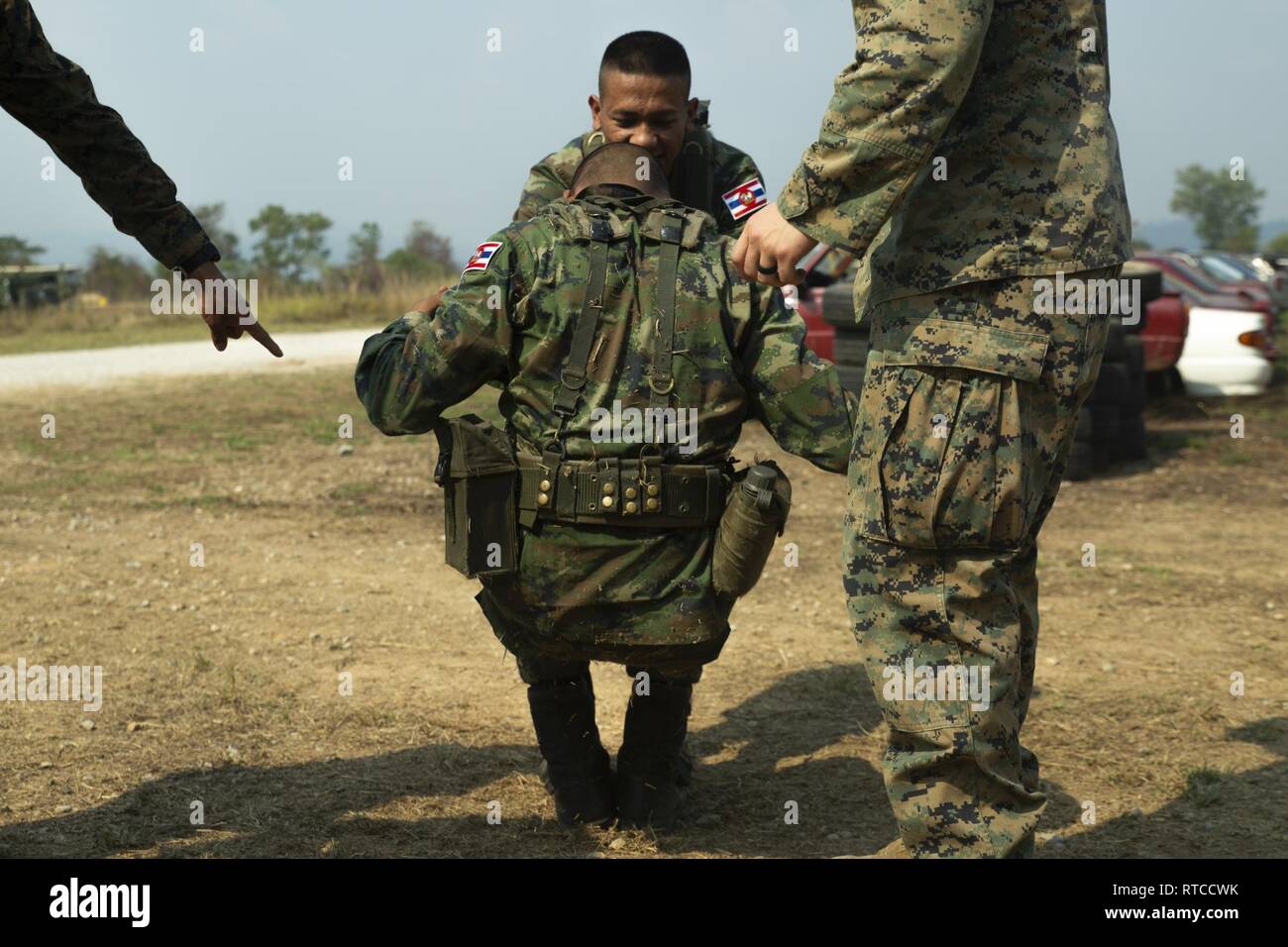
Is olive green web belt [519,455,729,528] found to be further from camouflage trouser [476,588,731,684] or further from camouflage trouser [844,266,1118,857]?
camouflage trouser [844,266,1118,857]

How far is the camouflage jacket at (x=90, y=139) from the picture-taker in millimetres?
3107

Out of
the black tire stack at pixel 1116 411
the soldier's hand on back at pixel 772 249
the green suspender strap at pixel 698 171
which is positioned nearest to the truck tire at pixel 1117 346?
the black tire stack at pixel 1116 411

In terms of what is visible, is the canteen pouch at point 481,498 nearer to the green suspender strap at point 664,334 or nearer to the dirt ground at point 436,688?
the green suspender strap at point 664,334

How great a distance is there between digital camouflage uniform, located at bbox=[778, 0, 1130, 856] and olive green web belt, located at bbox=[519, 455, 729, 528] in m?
0.55

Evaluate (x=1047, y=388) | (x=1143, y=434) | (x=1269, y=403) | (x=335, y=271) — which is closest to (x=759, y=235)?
(x=1047, y=388)

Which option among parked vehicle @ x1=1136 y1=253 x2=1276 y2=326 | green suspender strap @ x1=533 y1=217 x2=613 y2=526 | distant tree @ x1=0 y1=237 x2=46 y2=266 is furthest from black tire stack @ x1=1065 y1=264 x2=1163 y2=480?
distant tree @ x1=0 y1=237 x2=46 y2=266

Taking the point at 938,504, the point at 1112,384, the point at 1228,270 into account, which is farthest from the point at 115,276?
the point at 938,504

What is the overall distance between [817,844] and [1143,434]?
6.63 m

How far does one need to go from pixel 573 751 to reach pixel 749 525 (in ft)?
2.68

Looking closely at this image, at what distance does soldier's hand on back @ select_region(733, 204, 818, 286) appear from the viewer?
8.15 ft

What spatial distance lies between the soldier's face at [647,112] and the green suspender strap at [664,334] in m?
0.61

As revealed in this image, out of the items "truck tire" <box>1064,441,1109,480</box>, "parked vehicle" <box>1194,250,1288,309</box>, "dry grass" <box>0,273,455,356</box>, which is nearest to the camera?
"truck tire" <box>1064,441,1109,480</box>
